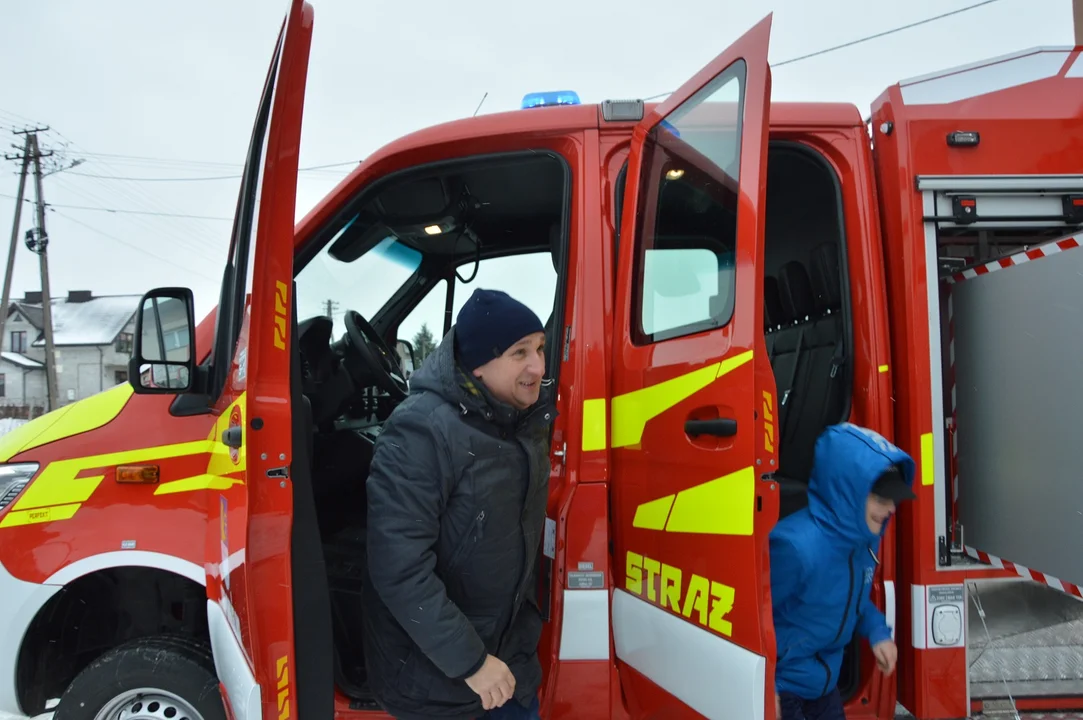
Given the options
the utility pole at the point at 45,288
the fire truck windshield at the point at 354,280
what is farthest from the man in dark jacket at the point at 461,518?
the utility pole at the point at 45,288

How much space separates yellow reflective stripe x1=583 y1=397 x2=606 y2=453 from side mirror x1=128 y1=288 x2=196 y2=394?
1133 millimetres

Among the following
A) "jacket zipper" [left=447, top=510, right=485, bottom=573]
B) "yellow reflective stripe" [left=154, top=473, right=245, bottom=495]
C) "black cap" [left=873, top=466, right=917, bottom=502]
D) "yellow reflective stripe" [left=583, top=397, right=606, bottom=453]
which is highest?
"yellow reflective stripe" [left=583, top=397, right=606, bottom=453]

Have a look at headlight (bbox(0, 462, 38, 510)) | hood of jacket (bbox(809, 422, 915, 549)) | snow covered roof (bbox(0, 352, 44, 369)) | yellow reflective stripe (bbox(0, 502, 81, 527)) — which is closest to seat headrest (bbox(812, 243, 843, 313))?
hood of jacket (bbox(809, 422, 915, 549))

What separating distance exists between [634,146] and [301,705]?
5.98 feet

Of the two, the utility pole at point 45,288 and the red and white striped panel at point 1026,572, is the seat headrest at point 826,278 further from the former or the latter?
the utility pole at point 45,288

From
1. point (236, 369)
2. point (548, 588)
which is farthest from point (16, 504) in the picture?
point (548, 588)

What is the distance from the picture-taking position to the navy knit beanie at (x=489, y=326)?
5.39 ft

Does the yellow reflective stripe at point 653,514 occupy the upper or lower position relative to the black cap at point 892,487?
lower

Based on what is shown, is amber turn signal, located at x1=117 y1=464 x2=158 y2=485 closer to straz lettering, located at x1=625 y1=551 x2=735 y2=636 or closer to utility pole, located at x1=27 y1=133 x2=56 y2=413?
straz lettering, located at x1=625 y1=551 x2=735 y2=636

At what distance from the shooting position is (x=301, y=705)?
1.69 metres

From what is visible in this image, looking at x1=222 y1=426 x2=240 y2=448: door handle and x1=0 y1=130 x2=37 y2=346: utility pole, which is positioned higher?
x1=0 y1=130 x2=37 y2=346: utility pole

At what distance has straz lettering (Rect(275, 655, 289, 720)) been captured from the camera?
1.62 meters

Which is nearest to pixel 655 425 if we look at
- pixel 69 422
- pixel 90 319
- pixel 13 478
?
pixel 69 422

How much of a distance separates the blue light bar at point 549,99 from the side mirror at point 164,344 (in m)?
1.29
